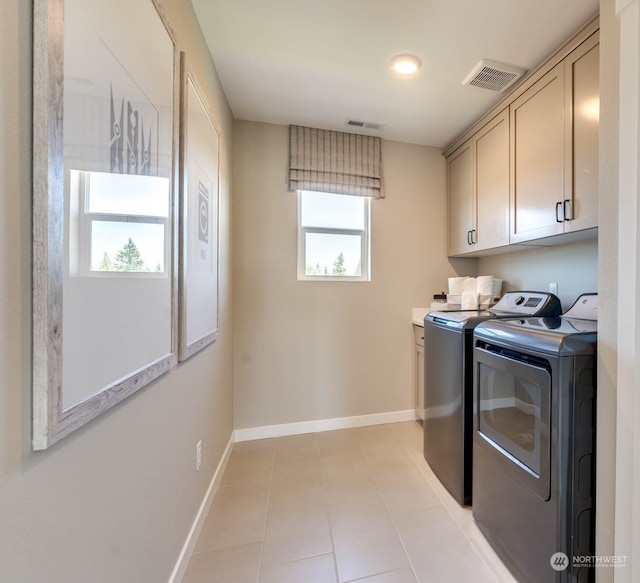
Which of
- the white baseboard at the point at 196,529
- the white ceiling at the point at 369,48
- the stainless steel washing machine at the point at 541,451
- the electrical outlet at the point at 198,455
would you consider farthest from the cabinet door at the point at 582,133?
the white baseboard at the point at 196,529

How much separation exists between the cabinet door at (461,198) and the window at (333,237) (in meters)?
0.80

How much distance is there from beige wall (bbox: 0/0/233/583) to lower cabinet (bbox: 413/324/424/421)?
198 centimetres

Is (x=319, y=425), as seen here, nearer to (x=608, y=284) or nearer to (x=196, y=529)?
(x=196, y=529)

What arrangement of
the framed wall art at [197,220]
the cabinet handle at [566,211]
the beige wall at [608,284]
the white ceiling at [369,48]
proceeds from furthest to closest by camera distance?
the cabinet handle at [566,211], the white ceiling at [369,48], the framed wall art at [197,220], the beige wall at [608,284]

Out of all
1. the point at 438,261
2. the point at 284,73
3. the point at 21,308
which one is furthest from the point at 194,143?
the point at 438,261

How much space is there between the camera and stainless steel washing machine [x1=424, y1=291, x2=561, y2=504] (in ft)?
4.97

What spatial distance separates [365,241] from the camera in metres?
2.52

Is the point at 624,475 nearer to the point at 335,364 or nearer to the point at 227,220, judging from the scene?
Result: the point at 335,364

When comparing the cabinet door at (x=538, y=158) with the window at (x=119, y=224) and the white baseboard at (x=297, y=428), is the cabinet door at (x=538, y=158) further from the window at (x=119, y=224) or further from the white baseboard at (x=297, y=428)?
the window at (x=119, y=224)

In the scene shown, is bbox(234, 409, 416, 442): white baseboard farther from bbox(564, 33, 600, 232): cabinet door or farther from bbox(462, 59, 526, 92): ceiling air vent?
bbox(462, 59, 526, 92): ceiling air vent

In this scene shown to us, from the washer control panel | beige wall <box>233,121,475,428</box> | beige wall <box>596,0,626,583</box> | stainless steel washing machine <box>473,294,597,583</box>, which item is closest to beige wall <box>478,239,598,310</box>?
the washer control panel

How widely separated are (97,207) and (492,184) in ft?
7.79

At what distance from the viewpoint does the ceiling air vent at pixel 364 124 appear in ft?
7.19

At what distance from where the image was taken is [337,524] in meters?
1.43
